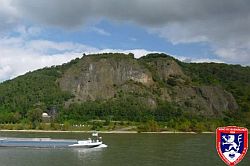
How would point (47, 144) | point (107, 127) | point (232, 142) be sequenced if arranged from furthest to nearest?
1. point (107, 127)
2. point (47, 144)
3. point (232, 142)

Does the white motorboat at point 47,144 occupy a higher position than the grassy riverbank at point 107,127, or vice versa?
the grassy riverbank at point 107,127

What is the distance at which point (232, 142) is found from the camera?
35.2 ft

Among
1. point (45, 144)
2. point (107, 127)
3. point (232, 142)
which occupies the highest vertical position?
point (232, 142)

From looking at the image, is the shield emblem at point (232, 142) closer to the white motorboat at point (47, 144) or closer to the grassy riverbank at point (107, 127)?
the white motorboat at point (47, 144)

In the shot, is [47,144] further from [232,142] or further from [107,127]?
[107,127]

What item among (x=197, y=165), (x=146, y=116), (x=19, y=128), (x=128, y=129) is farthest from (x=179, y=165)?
(x=146, y=116)

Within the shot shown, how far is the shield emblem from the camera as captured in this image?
1068cm

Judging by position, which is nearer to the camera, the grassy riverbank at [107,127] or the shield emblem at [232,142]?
the shield emblem at [232,142]

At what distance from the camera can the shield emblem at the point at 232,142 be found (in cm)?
1068

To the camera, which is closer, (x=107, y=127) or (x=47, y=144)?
(x=47, y=144)

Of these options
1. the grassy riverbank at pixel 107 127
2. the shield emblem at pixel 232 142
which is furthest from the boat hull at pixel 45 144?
the shield emblem at pixel 232 142

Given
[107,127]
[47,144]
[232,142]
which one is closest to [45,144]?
[47,144]

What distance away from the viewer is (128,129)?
6496 inches

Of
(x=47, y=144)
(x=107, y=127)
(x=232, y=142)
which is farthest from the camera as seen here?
(x=107, y=127)
